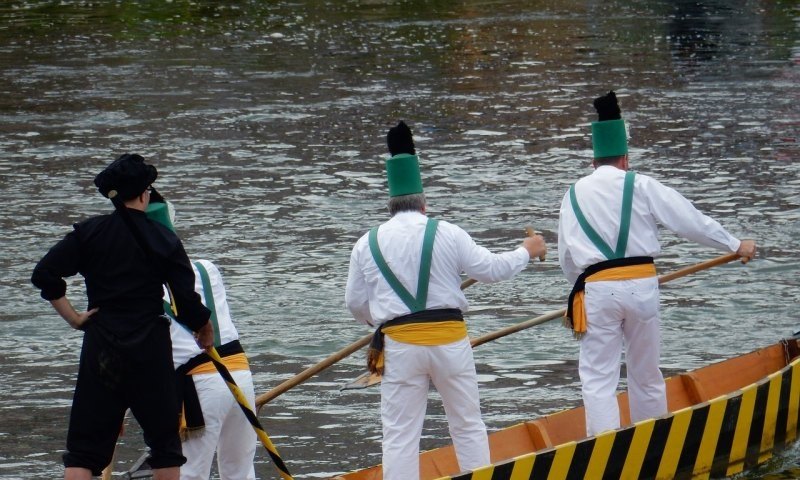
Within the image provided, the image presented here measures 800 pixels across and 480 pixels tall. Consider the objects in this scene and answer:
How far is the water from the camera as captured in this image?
471 inches

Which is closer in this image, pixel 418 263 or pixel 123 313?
pixel 123 313

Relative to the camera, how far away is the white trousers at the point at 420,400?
791cm

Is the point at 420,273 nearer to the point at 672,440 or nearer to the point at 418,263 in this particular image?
the point at 418,263

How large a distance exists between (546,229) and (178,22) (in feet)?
79.2

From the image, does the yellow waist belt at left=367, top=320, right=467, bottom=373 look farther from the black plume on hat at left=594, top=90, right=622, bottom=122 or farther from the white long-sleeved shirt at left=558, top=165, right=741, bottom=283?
the black plume on hat at left=594, top=90, right=622, bottom=122

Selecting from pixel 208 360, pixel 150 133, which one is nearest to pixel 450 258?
pixel 208 360

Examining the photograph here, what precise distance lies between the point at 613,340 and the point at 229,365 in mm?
2414

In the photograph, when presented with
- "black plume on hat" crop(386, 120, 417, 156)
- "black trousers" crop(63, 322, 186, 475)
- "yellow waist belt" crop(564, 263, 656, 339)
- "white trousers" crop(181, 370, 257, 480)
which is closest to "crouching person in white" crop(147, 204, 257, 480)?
"white trousers" crop(181, 370, 257, 480)

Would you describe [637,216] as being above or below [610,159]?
below

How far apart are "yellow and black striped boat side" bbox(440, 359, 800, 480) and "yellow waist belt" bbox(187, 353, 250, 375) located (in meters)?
1.33

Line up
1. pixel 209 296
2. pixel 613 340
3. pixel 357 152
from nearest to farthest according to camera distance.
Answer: pixel 209 296 → pixel 613 340 → pixel 357 152

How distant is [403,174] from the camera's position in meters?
7.96

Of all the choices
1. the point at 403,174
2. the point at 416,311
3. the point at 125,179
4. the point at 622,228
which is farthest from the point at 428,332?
the point at 125,179

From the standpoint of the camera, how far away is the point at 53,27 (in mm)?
38062
